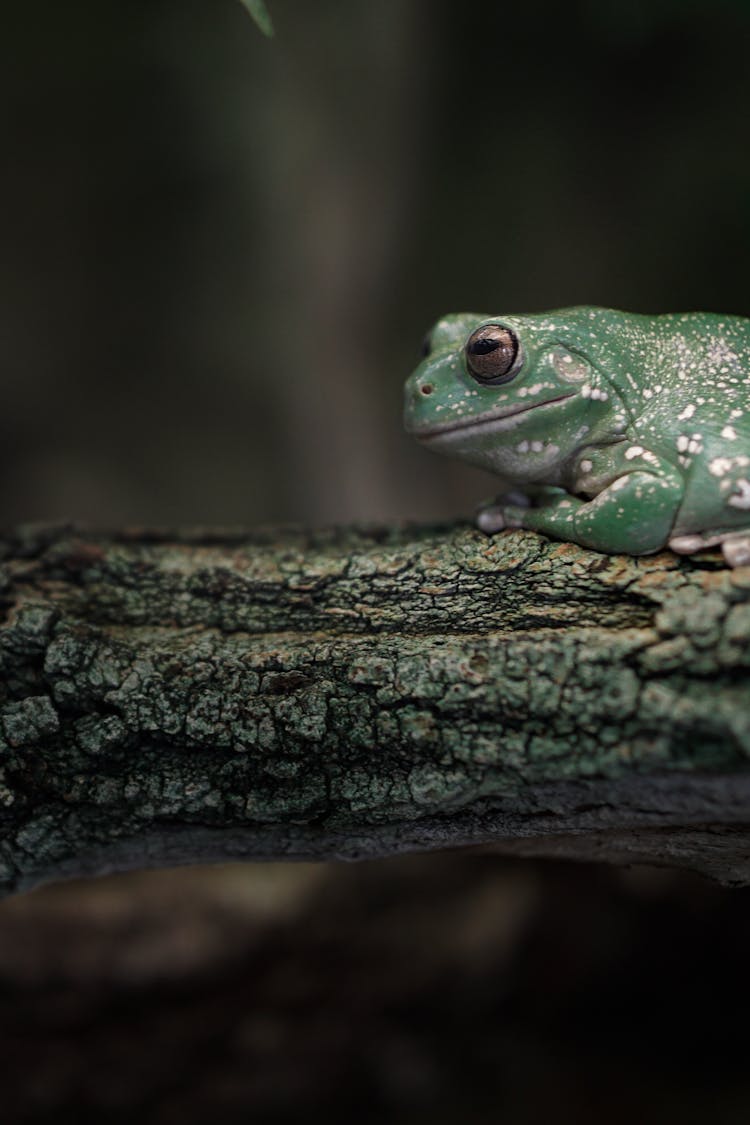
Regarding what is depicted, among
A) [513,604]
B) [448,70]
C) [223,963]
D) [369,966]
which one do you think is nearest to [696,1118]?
[369,966]

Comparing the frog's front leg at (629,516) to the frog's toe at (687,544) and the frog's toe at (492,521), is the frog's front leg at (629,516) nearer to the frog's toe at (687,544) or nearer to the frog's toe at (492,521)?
the frog's toe at (687,544)

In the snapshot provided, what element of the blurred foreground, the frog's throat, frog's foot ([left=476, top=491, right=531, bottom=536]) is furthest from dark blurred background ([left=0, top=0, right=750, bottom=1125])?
frog's foot ([left=476, top=491, right=531, bottom=536])

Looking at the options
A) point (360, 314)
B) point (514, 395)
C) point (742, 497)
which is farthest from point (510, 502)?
point (360, 314)

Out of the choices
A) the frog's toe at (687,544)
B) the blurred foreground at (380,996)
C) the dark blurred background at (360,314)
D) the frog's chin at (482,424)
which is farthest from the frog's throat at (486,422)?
the blurred foreground at (380,996)

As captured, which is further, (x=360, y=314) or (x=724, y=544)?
(x=360, y=314)

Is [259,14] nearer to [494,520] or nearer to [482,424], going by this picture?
[482,424]

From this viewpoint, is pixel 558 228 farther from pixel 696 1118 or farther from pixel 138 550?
pixel 696 1118

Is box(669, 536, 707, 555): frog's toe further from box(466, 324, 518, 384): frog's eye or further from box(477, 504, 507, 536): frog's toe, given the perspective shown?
box(466, 324, 518, 384): frog's eye
